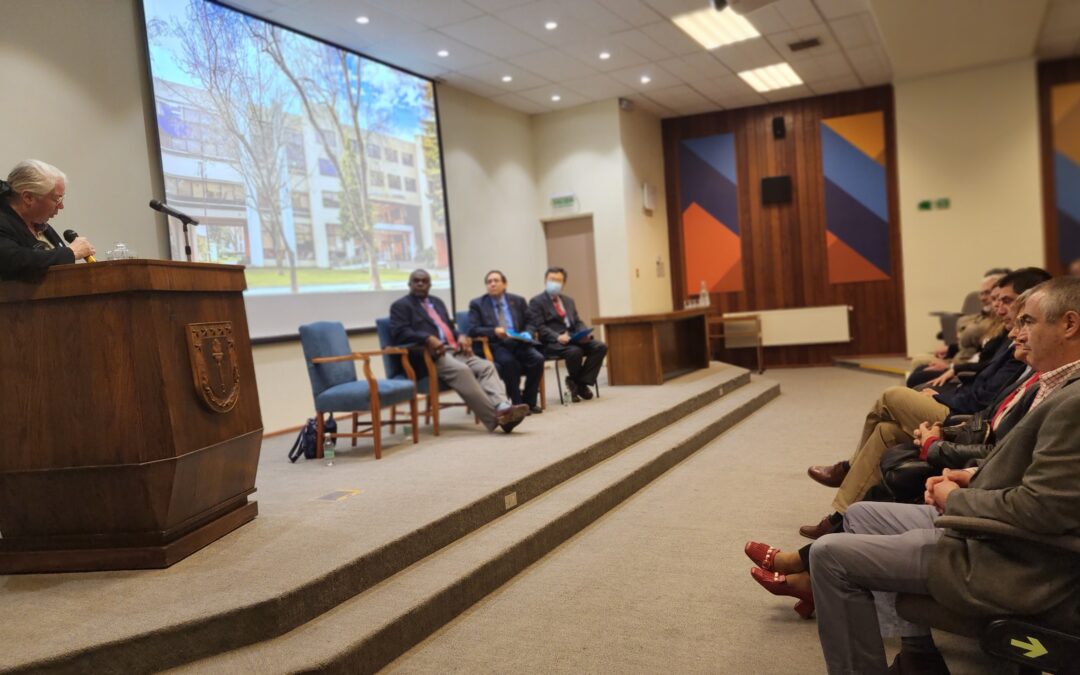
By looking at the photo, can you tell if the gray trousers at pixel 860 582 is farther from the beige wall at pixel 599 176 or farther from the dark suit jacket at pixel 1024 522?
the beige wall at pixel 599 176

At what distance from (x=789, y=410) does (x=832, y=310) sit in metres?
3.65

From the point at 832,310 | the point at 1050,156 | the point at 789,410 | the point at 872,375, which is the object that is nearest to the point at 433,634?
the point at 789,410

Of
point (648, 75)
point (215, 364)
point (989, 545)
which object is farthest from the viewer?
point (648, 75)

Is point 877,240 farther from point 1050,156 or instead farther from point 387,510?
point 387,510

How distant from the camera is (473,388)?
4.83m

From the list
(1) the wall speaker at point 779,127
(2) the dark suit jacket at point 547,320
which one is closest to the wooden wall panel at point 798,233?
(1) the wall speaker at point 779,127

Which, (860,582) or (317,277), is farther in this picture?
(317,277)

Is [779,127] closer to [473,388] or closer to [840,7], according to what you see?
[840,7]

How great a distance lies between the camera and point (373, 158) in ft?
22.8

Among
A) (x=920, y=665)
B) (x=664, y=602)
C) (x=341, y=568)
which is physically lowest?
(x=664, y=602)

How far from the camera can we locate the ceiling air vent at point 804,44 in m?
7.60

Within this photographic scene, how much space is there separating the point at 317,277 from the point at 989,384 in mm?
4968

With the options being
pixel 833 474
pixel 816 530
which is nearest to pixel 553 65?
pixel 833 474

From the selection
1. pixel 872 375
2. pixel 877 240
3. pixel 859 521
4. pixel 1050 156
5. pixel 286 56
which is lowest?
pixel 872 375
